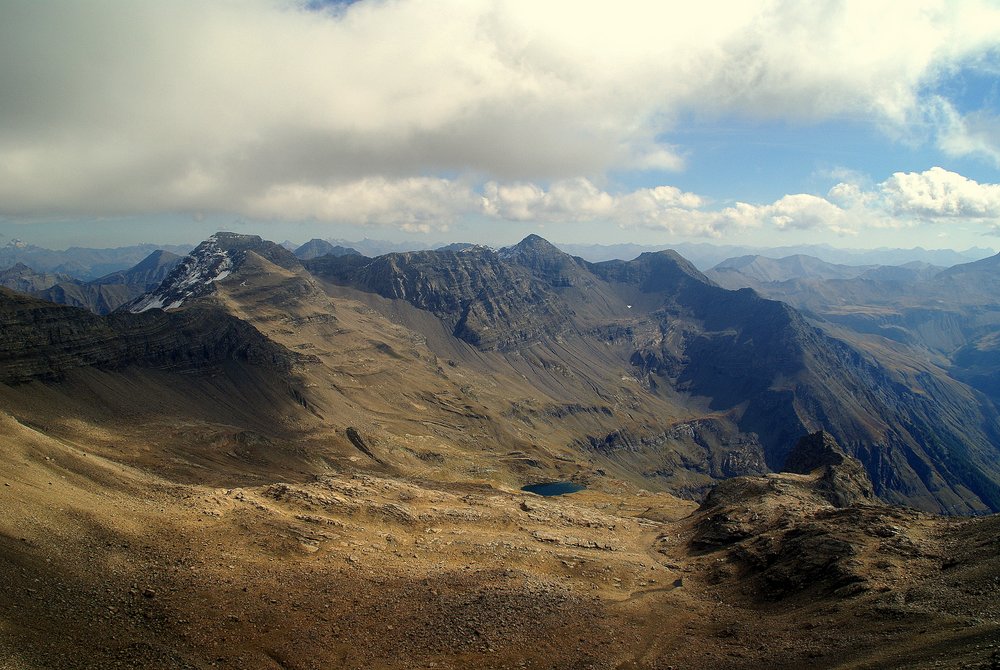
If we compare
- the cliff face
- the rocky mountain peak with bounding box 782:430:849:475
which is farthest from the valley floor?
the cliff face

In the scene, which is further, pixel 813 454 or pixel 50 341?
pixel 50 341

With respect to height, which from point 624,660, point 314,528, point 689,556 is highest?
point 314,528

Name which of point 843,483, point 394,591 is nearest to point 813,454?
point 843,483

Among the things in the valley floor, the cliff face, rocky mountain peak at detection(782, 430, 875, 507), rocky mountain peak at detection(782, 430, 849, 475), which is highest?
the cliff face

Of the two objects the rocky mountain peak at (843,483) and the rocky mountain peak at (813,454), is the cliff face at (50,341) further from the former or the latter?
Answer: the rocky mountain peak at (813,454)

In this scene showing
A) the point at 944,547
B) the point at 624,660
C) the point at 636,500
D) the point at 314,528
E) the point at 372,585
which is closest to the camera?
the point at 624,660

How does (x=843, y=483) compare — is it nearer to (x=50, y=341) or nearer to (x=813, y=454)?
(x=813, y=454)

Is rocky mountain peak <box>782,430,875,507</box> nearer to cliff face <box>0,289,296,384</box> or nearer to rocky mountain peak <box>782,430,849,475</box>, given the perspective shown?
rocky mountain peak <box>782,430,849,475</box>

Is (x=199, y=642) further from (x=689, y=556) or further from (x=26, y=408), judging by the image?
(x=26, y=408)

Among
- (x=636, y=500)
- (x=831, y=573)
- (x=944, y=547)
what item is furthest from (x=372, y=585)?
(x=636, y=500)

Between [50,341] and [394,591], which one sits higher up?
[50,341]

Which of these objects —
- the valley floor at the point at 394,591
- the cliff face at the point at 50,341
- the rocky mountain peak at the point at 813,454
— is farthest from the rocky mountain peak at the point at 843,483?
the cliff face at the point at 50,341
